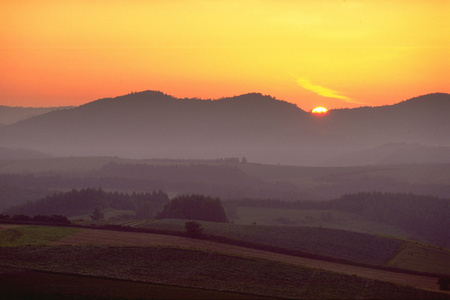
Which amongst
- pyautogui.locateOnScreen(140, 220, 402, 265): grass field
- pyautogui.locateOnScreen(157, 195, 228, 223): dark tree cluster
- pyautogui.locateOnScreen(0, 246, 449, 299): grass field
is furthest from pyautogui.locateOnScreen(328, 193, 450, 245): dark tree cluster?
pyautogui.locateOnScreen(0, 246, 449, 299): grass field


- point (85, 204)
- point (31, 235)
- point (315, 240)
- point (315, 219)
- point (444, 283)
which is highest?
point (85, 204)

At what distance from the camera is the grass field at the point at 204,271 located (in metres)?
69.2

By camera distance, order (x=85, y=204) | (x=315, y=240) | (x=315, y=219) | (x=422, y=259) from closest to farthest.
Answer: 1. (x=422, y=259)
2. (x=315, y=240)
3. (x=315, y=219)
4. (x=85, y=204)

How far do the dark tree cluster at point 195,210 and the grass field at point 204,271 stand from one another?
58.5 meters

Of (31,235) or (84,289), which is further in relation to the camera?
(31,235)

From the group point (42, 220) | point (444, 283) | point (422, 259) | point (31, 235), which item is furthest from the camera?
point (42, 220)

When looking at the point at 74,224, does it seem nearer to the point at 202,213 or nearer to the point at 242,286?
the point at 202,213

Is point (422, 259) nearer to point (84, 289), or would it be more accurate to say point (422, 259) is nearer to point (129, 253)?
point (129, 253)

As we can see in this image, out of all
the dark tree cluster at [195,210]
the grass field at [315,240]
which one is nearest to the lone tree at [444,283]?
the grass field at [315,240]

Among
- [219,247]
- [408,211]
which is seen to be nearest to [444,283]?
[219,247]

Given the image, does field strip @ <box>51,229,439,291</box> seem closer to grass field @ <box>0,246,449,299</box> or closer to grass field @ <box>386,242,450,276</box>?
grass field @ <box>0,246,449,299</box>

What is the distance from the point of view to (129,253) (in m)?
85.4

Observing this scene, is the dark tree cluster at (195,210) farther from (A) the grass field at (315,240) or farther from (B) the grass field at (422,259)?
(B) the grass field at (422,259)

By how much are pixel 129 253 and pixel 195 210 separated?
64.5 metres
